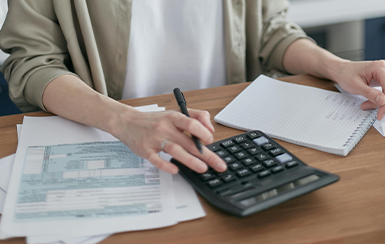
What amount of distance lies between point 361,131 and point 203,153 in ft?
0.97

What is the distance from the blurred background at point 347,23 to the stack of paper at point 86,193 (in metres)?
1.50

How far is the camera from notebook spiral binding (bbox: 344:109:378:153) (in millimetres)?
560

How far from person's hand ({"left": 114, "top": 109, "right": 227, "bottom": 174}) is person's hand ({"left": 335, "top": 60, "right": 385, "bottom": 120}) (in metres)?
0.33

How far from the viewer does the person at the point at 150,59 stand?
1.79ft

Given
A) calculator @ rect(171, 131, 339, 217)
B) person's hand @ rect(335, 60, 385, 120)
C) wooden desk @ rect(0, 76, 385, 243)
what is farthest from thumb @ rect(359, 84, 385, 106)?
calculator @ rect(171, 131, 339, 217)

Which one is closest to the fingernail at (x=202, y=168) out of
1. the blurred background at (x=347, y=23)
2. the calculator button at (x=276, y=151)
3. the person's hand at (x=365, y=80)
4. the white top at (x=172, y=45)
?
the calculator button at (x=276, y=151)

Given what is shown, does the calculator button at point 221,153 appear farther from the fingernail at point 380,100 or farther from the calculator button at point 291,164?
the fingernail at point 380,100

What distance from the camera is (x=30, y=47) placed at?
29.7 inches

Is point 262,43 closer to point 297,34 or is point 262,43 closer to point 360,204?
point 297,34

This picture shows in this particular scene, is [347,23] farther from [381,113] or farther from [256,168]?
[256,168]

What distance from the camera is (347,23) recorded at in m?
1.86

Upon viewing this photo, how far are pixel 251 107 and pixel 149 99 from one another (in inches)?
8.5

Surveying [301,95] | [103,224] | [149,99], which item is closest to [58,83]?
[149,99]

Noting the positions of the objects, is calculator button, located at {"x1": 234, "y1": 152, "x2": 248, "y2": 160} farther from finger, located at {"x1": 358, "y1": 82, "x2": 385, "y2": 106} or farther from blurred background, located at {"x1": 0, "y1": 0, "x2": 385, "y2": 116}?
blurred background, located at {"x1": 0, "y1": 0, "x2": 385, "y2": 116}
